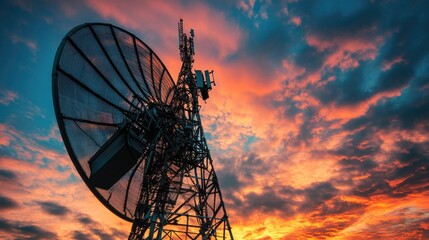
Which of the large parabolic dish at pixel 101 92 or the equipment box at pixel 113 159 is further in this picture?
the equipment box at pixel 113 159

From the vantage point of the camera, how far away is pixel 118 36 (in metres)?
23.0

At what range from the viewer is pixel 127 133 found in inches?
702

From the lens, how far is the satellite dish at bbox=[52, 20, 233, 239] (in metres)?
17.1

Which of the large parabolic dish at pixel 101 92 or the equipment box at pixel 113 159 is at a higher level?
the large parabolic dish at pixel 101 92

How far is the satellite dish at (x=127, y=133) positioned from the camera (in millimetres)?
17125

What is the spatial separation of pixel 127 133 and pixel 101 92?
4.39m

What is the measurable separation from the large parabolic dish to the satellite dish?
6cm

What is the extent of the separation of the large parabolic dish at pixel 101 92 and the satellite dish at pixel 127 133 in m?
0.06

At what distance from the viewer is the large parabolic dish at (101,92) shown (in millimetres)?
16719

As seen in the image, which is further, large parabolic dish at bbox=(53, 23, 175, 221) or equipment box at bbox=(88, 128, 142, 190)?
equipment box at bbox=(88, 128, 142, 190)

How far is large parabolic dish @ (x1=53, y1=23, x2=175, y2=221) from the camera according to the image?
16.7m

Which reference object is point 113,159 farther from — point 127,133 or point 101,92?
point 101,92

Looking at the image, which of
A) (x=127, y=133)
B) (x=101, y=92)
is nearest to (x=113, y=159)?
(x=127, y=133)

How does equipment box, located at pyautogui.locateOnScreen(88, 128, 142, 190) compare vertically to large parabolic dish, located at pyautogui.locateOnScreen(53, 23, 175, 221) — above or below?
below
